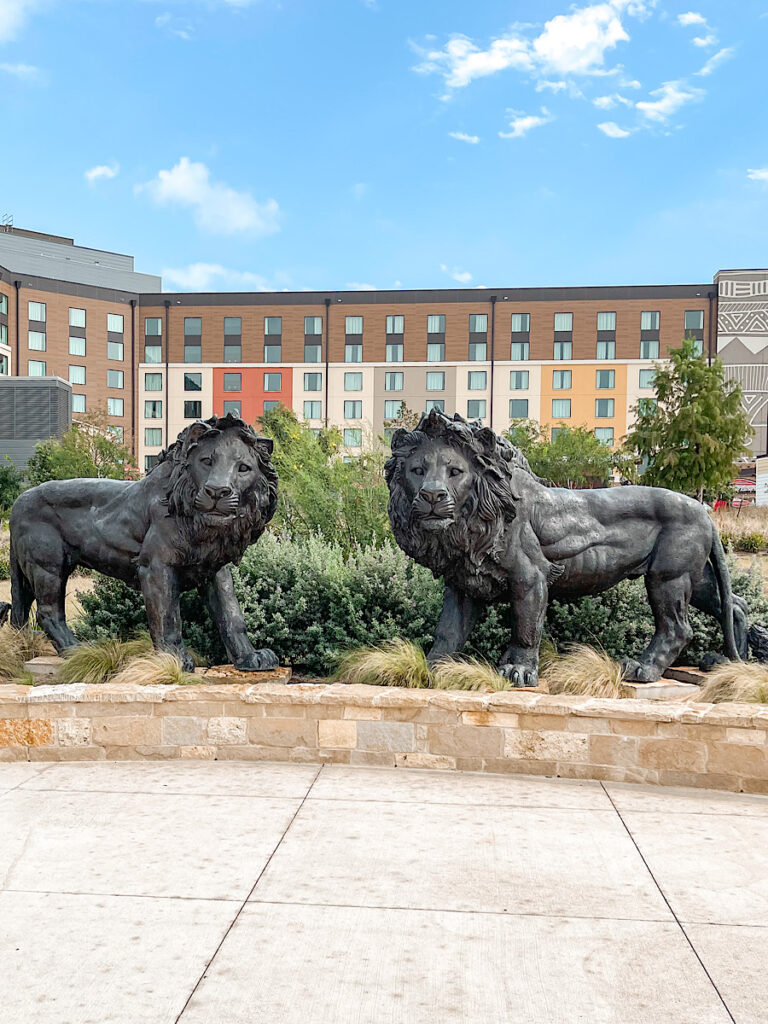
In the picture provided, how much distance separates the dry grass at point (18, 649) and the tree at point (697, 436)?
88.2 ft

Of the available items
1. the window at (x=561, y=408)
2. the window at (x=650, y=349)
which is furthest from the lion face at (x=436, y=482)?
the window at (x=561, y=408)

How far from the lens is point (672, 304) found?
204ft

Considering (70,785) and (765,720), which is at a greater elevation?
(765,720)

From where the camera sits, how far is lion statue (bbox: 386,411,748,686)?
5.34 m

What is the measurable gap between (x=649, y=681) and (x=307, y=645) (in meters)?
2.55

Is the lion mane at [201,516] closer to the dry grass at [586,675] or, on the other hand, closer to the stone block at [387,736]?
the stone block at [387,736]

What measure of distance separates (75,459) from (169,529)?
122ft

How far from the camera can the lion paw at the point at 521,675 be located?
552 cm

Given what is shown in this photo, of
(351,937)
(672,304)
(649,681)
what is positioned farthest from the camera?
(672,304)

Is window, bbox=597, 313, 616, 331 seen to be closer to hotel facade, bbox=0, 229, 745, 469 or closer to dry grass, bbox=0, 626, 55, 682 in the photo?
hotel facade, bbox=0, 229, 745, 469

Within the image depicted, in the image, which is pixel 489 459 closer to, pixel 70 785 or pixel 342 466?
pixel 70 785

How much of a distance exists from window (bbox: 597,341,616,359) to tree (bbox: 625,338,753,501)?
3206 cm

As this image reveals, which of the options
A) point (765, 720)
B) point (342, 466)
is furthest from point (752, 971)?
point (342, 466)

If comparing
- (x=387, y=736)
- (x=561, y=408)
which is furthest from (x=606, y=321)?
Answer: (x=387, y=736)
